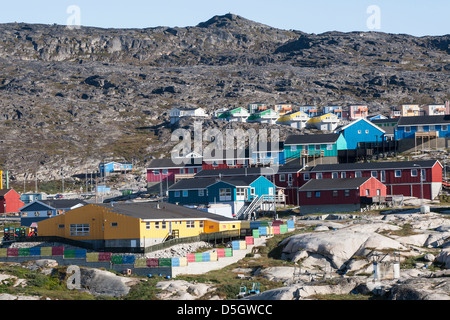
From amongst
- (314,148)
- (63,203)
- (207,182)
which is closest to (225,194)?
(207,182)

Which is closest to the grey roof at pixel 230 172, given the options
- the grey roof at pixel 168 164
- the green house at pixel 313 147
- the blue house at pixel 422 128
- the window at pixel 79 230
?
the green house at pixel 313 147

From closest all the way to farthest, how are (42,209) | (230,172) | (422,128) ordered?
(42,209)
(230,172)
(422,128)

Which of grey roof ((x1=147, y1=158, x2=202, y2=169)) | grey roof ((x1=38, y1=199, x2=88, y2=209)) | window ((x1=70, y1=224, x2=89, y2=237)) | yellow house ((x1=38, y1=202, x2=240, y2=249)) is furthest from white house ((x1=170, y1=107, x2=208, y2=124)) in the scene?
window ((x1=70, y1=224, x2=89, y2=237))

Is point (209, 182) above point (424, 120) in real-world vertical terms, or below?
below

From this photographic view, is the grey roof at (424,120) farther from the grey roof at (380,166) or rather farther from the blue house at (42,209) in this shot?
the blue house at (42,209)

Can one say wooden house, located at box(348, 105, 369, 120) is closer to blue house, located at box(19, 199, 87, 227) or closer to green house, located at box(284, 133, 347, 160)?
green house, located at box(284, 133, 347, 160)

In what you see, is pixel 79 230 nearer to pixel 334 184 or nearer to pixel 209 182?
pixel 209 182
